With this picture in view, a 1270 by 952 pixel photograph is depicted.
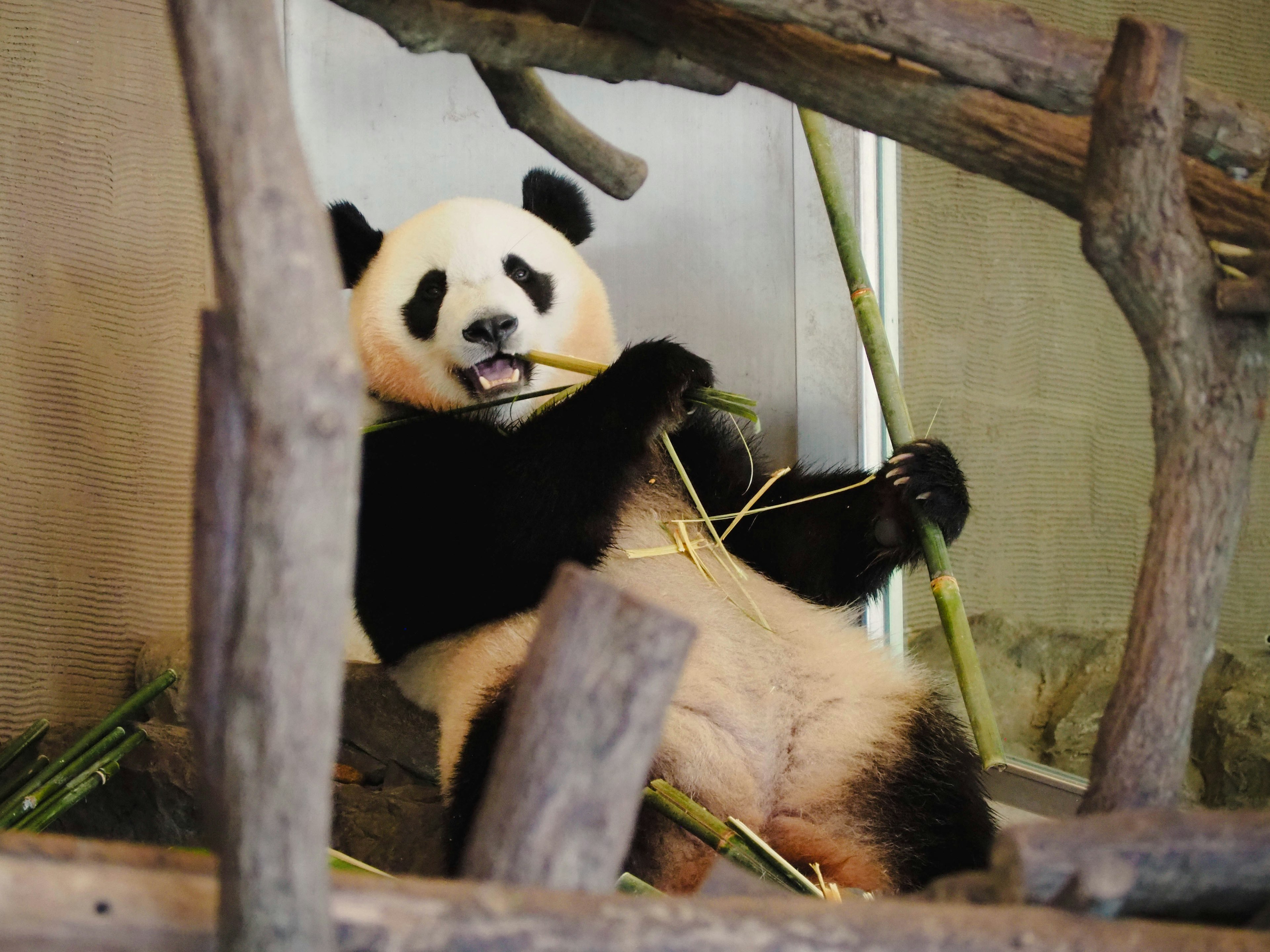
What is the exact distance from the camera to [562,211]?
275cm

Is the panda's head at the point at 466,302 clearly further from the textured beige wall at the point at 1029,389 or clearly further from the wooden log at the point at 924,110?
the textured beige wall at the point at 1029,389

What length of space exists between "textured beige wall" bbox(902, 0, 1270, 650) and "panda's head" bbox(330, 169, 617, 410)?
1071mm

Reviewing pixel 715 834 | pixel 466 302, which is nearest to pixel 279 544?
pixel 715 834

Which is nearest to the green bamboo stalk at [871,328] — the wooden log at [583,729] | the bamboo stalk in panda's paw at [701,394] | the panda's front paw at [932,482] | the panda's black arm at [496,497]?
the panda's front paw at [932,482]

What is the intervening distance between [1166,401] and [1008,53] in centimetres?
48

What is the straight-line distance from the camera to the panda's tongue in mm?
2391

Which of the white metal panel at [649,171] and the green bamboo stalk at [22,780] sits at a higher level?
the white metal panel at [649,171]

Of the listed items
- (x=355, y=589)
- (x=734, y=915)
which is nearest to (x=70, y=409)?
(x=355, y=589)

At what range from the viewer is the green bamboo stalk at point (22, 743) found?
2.22 metres

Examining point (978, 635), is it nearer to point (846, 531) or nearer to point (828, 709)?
point (846, 531)

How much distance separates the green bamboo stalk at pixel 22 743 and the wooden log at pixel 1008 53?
1.95m

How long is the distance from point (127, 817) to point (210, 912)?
76.8 inches

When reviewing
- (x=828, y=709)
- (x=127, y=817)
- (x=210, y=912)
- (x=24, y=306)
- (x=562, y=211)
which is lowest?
(x=127, y=817)

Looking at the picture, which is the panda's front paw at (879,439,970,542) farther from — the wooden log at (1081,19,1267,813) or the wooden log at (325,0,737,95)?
the wooden log at (1081,19,1267,813)
